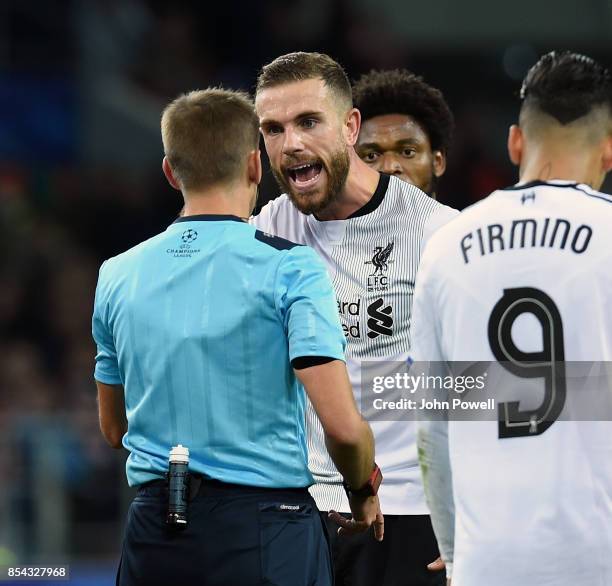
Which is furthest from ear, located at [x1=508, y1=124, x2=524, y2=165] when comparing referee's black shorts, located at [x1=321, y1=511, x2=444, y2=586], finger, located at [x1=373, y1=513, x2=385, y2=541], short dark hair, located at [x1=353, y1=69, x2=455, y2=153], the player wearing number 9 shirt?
short dark hair, located at [x1=353, y1=69, x2=455, y2=153]

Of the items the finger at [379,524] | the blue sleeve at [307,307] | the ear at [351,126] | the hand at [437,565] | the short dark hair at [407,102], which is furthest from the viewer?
the short dark hair at [407,102]

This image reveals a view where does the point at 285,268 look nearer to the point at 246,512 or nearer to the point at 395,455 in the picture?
the point at 246,512

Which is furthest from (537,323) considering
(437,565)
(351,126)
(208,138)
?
(351,126)

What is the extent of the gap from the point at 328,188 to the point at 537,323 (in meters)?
1.50

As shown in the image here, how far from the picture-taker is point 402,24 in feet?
46.9

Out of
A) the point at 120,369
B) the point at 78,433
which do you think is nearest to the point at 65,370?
the point at 78,433

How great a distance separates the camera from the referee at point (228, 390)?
3342 mm

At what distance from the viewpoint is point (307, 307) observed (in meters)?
3.34

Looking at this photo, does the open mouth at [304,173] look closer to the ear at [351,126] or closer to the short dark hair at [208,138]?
the ear at [351,126]

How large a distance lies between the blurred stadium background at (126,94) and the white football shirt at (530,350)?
659 centimetres

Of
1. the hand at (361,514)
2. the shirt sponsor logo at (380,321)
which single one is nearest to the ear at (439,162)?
the shirt sponsor logo at (380,321)

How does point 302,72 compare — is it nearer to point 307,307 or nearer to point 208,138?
point 208,138

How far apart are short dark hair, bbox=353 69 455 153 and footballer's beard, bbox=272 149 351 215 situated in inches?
47.3

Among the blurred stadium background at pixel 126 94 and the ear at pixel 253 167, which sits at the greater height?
the blurred stadium background at pixel 126 94
